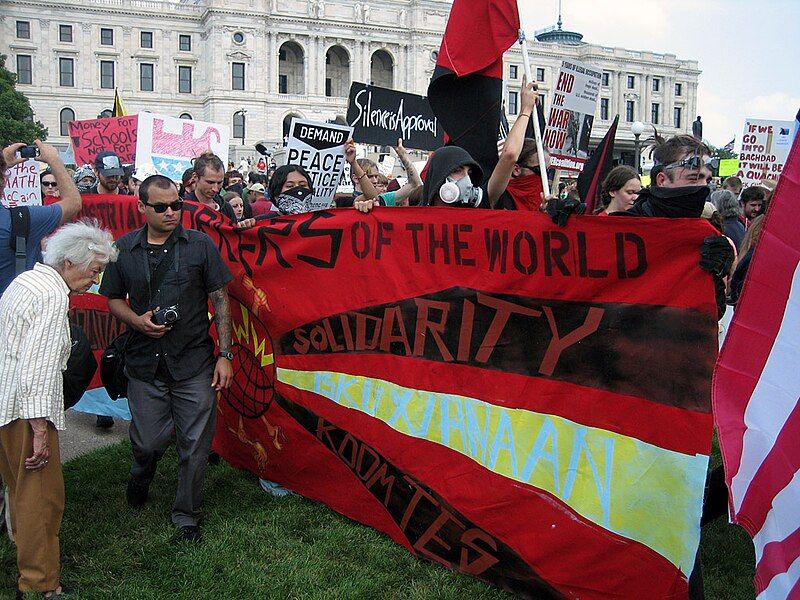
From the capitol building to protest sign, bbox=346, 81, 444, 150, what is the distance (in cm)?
6380

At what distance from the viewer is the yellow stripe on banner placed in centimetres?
302

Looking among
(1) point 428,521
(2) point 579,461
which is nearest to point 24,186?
(1) point 428,521

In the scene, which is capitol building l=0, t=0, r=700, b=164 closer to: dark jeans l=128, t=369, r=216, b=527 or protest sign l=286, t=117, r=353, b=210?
protest sign l=286, t=117, r=353, b=210

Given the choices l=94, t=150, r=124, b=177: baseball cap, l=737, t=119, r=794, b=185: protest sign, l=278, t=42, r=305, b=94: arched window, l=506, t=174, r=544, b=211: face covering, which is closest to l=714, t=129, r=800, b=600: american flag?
l=506, t=174, r=544, b=211: face covering

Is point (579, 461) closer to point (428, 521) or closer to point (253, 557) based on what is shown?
point (428, 521)

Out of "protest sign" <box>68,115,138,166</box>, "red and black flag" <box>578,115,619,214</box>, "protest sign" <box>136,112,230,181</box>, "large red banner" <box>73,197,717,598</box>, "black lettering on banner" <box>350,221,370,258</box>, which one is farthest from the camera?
"protest sign" <box>68,115,138,166</box>

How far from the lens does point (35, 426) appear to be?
3377 mm

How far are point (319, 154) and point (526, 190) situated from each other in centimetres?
201

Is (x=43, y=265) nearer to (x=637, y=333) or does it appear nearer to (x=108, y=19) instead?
(x=637, y=333)

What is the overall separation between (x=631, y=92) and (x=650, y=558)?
305 ft

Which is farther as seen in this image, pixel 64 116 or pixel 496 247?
pixel 64 116

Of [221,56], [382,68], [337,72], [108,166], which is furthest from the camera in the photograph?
[382,68]

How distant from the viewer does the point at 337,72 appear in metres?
82.1

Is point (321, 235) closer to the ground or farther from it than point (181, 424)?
farther from it
